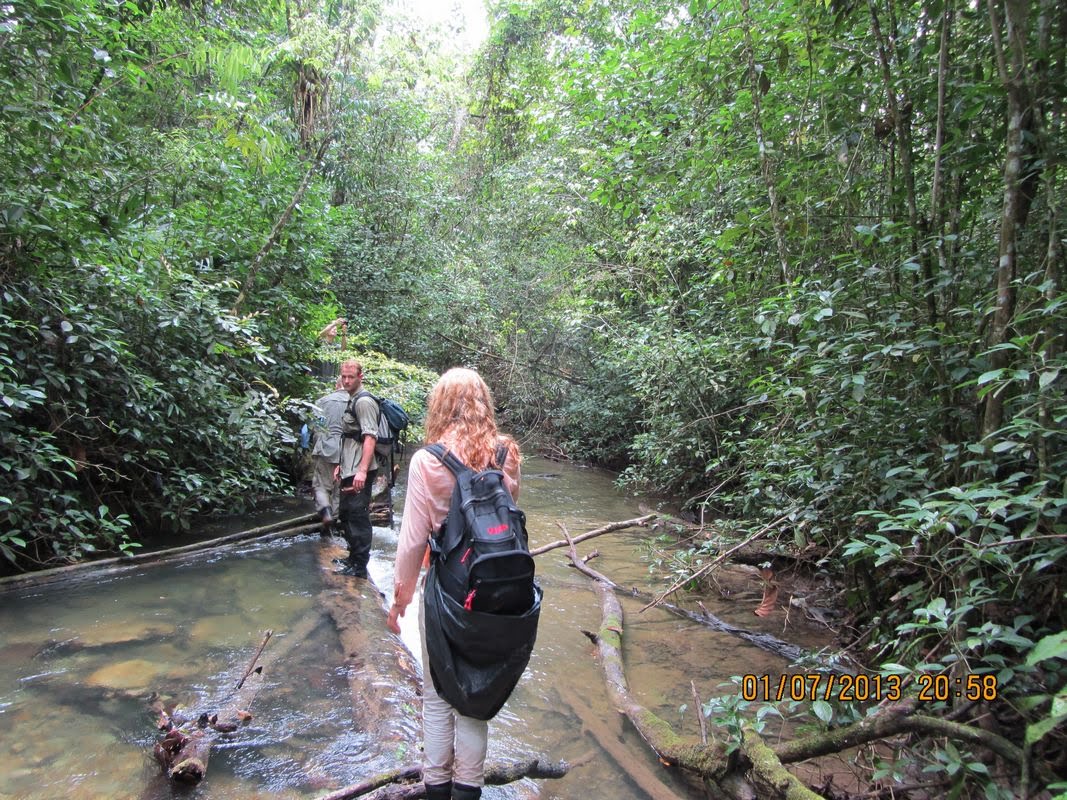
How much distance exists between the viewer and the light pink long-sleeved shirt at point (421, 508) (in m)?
2.52

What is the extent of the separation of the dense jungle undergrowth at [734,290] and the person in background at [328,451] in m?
0.38

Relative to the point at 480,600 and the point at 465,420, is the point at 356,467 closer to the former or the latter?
the point at 465,420

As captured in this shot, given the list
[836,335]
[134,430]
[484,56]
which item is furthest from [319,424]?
[484,56]

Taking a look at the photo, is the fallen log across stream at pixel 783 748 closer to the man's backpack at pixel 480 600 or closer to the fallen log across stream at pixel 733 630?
the man's backpack at pixel 480 600

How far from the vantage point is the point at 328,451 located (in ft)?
22.0

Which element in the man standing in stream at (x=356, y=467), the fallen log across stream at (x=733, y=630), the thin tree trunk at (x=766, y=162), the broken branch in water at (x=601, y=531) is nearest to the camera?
the thin tree trunk at (x=766, y=162)

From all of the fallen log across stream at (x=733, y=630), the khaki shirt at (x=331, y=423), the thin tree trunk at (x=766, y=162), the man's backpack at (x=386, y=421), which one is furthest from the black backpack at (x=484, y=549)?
the khaki shirt at (x=331, y=423)

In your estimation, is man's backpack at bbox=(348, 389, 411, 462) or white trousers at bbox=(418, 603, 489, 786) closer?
white trousers at bbox=(418, 603, 489, 786)

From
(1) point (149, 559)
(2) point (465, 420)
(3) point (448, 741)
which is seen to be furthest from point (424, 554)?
(1) point (149, 559)

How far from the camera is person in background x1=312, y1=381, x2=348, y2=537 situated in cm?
608

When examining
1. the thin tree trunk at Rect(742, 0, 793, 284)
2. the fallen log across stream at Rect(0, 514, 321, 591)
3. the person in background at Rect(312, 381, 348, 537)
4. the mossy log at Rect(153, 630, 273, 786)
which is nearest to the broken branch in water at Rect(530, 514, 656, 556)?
the person in background at Rect(312, 381, 348, 537)

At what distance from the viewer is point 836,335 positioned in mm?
3746

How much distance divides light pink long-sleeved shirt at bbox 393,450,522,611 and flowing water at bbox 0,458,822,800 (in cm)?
117

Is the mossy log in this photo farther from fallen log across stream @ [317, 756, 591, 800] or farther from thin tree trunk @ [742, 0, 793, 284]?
thin tree trunk @ [742, 0, 793, 284]
